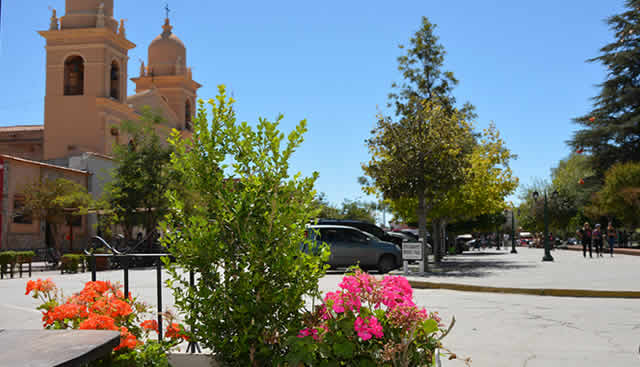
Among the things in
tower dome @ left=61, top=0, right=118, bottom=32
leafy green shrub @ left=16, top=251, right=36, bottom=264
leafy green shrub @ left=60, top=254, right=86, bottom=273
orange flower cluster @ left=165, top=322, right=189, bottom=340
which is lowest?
leafy green shrub @ left=60, top=254, right=86, bottom=273

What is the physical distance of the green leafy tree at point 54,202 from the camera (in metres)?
26.8

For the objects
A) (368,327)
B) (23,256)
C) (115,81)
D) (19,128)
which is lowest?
(23,256)

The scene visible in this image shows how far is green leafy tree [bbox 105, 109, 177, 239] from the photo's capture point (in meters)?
28.7

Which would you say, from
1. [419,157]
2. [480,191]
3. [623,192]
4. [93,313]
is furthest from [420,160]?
[623,192]

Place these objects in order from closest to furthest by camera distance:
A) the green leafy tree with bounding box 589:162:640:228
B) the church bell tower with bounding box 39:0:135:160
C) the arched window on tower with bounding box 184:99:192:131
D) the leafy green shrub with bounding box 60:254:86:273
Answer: the leafy green shrub with bounding box 60:254:86:273, the green leafy tree with bounding box 589:162:640:228, the church bell tower with bounding box 39:0:135:160, the arched window on tower with bounding box 184:99:192:131

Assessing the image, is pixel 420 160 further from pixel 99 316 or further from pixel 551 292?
pixel 99 316

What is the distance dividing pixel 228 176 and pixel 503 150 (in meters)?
26.8

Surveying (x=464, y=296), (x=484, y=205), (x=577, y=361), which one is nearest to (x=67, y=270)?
(x=464, y=296)

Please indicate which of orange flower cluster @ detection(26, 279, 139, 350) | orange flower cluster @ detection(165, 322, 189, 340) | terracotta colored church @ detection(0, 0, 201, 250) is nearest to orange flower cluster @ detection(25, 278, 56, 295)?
orange flower cluster @ detection(26, 279, 139, 350)

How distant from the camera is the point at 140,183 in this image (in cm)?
2891

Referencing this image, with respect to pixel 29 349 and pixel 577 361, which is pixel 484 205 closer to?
pixel 577 361

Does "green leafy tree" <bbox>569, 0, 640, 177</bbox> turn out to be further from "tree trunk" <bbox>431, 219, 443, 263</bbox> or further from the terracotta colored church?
the terracotta colored church

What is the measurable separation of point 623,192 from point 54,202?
105 ft

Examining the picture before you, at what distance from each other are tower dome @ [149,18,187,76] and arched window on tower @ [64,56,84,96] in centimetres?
1196
